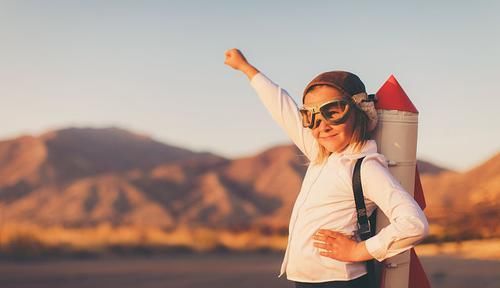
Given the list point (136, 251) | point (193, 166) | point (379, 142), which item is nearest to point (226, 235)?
point (136, 251)

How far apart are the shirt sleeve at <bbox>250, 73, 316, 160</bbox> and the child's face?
0.81 feet

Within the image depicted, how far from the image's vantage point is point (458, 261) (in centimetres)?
1324

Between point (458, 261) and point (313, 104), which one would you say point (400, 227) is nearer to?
point (313, 104)

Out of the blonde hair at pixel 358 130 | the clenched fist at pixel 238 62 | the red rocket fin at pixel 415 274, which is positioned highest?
the clenched fist at pixel 238 62

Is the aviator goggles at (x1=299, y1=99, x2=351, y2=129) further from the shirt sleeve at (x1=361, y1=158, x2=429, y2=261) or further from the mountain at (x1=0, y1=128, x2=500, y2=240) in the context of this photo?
the mountain at (x1=0, y1=128, x2=500, y2=240)

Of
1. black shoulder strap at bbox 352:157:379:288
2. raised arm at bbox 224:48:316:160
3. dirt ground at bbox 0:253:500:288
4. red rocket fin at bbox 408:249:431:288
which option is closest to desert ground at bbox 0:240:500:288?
dirt ground at bbox 0:253:500:288

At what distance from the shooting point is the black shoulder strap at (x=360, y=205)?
8.89 feet

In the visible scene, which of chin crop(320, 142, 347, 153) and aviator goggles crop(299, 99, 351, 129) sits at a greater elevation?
Answer: aviator goggles crop(299, 99, 351, 129)

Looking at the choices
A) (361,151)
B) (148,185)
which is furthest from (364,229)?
(148,185)

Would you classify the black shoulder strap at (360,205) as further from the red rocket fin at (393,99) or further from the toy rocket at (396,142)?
the red rocket fin at (393,99)

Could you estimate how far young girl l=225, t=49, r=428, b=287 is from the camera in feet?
8.75

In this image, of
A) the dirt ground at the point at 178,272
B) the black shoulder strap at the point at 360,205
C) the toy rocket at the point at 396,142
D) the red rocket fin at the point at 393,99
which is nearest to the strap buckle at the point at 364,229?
the black shoulder strap at the point at 360,205

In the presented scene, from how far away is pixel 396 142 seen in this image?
9.62 ft

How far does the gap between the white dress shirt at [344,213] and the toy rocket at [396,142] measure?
11cm
